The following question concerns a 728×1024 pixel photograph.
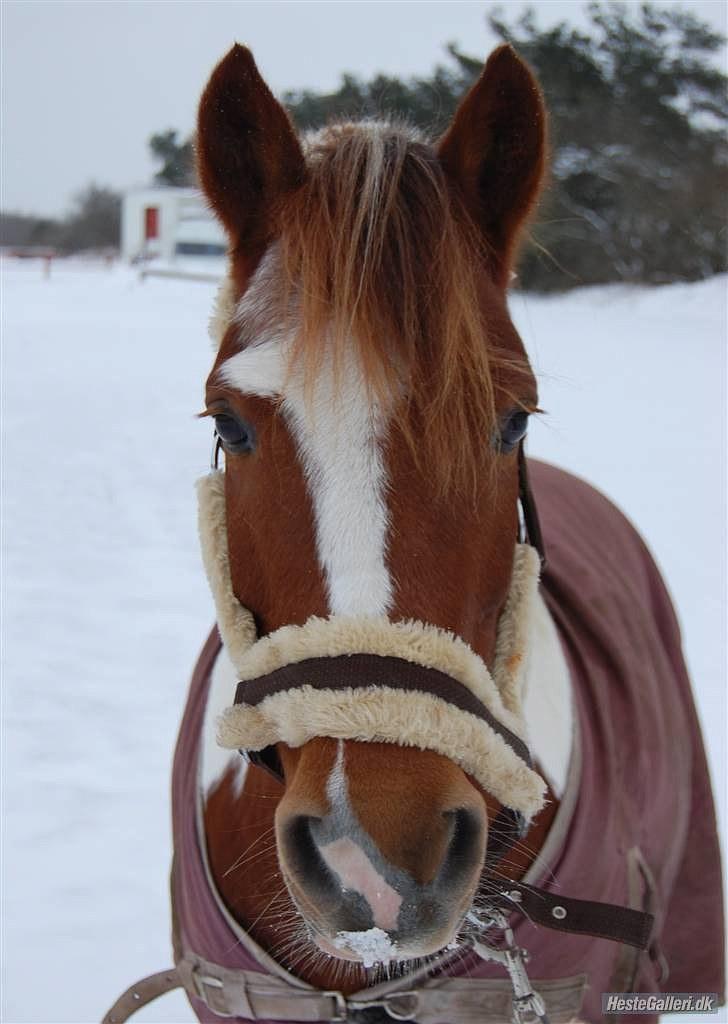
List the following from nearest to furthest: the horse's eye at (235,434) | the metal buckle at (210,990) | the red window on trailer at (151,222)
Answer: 1. the horse's eye at (235,434)
2. the metal buckle at (210,990)
3. the red window on trailer at (151,222)

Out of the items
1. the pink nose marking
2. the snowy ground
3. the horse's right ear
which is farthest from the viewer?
the snowy ground

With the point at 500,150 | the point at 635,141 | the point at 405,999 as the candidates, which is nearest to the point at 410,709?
the point at 405,999

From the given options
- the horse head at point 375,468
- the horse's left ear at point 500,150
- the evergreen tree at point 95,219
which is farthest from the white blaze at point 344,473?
the evergreen tree at point 95,219

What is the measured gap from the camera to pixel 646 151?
2464 cm

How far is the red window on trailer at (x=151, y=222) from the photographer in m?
37.8

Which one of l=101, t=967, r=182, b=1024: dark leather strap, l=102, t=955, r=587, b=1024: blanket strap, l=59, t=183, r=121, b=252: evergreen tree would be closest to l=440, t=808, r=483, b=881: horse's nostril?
l=102, t=955, r=587, b=1024: blanket strap

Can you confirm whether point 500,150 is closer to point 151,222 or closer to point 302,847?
point 302,847

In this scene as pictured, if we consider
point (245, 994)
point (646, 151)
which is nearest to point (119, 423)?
point (245, 994)

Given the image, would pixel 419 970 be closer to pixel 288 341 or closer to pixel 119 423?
pixel 288 341

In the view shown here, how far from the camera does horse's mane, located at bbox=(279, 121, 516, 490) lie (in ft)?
4.24

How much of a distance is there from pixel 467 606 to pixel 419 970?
0.72m

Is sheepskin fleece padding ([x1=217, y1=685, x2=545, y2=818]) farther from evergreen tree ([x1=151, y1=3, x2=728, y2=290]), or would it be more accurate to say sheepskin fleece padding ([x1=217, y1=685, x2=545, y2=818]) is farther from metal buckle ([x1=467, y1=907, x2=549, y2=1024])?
evergreen tree ([x1=151, y1=3, x2=728, y2=290])

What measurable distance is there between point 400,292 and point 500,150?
1.53ft

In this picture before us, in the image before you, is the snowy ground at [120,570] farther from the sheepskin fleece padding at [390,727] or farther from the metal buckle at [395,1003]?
the metal buckle at [395,1003]
